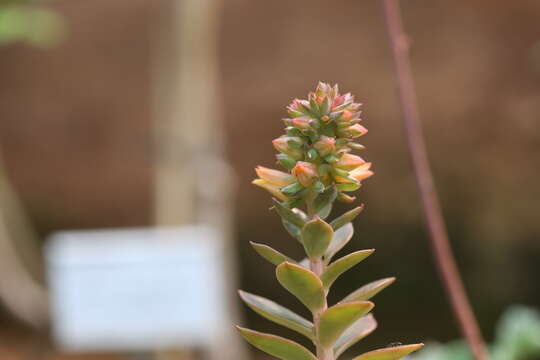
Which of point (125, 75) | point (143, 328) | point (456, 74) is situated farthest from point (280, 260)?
point (125, 75)

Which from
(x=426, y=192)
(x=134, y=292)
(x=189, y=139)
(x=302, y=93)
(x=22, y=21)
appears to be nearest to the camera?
(x=426, y=192)

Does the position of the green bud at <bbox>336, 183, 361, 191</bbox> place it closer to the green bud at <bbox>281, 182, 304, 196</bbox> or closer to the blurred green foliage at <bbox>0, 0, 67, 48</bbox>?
the green bud at <bbox>281, 182, 304, 196</bbox>

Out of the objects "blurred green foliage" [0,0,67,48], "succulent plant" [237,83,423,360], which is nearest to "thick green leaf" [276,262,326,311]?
"succulent plant" [237,83,423,360]

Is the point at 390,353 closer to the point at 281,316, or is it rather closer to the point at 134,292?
the point at 281,316

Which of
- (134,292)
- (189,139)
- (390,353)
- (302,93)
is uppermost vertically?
(302,93)

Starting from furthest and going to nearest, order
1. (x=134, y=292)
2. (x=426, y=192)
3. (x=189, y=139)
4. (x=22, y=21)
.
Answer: (x=189, y=139) < (x=134, y=292) < (x=22, y=21) < (x=426, y=192)

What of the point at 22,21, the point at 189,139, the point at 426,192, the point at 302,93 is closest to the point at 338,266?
the point at 426,192

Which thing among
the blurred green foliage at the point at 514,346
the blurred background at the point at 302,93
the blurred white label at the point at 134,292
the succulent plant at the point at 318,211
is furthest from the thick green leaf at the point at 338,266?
the blurred background at the point at 302,93
